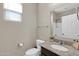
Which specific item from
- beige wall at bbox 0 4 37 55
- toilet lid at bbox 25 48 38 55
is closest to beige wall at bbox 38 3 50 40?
beige wall at bbox 0 4 37 55

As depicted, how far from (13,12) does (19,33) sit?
287 millimetres

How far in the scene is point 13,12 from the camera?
1441 millimetres

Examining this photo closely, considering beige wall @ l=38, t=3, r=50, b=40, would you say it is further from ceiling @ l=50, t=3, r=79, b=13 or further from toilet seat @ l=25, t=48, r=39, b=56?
toilet seat @ l=25, t=48, r=39, b=56

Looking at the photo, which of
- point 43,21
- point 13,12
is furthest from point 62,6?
point 13,12

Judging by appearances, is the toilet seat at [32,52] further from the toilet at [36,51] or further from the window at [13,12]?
the window at [13,12]

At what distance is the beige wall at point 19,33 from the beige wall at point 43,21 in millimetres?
71

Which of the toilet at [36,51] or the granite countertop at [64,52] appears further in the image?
the toilet at [36,51]

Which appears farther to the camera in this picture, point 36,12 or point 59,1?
→ point 36,12

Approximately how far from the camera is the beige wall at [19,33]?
139 centimetres

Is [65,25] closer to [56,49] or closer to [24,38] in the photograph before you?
[56,49]

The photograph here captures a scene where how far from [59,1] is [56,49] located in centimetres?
61

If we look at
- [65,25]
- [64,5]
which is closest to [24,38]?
[65,25]

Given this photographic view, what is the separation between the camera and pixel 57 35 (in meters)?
1.51

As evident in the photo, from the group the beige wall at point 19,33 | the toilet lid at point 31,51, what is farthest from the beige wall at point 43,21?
the toilet lid at point 31,51
